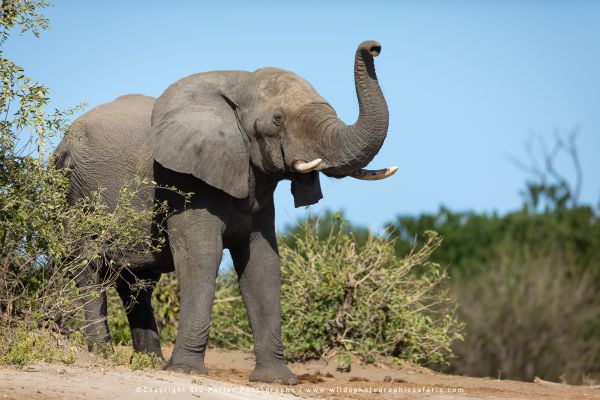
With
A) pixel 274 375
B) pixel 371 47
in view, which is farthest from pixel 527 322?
pixel 371 47

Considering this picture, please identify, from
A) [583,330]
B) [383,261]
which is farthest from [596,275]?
[383,261]

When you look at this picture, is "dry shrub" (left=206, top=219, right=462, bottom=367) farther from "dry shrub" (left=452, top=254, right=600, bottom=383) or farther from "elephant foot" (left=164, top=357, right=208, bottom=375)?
"dry shrub" (left=452, top=254, right=600, bottom=383)

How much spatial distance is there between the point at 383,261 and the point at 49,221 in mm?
5322

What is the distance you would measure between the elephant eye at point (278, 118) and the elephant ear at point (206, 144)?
1.58 feet

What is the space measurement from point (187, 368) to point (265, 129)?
2276mm

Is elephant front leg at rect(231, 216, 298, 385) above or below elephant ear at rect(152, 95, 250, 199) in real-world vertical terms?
below

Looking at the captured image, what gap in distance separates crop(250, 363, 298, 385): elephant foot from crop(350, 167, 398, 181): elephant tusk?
2068 mm

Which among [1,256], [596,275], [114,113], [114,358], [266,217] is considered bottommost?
[114,358]

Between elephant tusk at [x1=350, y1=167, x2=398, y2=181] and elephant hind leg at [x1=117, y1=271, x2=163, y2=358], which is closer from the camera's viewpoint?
elephant tusk at [x1=350, y1=167, x2=398, y2=181]

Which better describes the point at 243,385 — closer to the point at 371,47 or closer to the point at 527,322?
the point at 371,47

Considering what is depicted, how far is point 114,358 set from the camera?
11008 mm

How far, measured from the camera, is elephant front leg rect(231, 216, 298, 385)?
39.2 feet

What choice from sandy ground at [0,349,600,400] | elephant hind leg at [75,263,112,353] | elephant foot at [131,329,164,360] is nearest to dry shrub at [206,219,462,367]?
sandy ground at [0,349,600,400]

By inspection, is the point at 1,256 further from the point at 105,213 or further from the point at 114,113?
the point at 114,113
